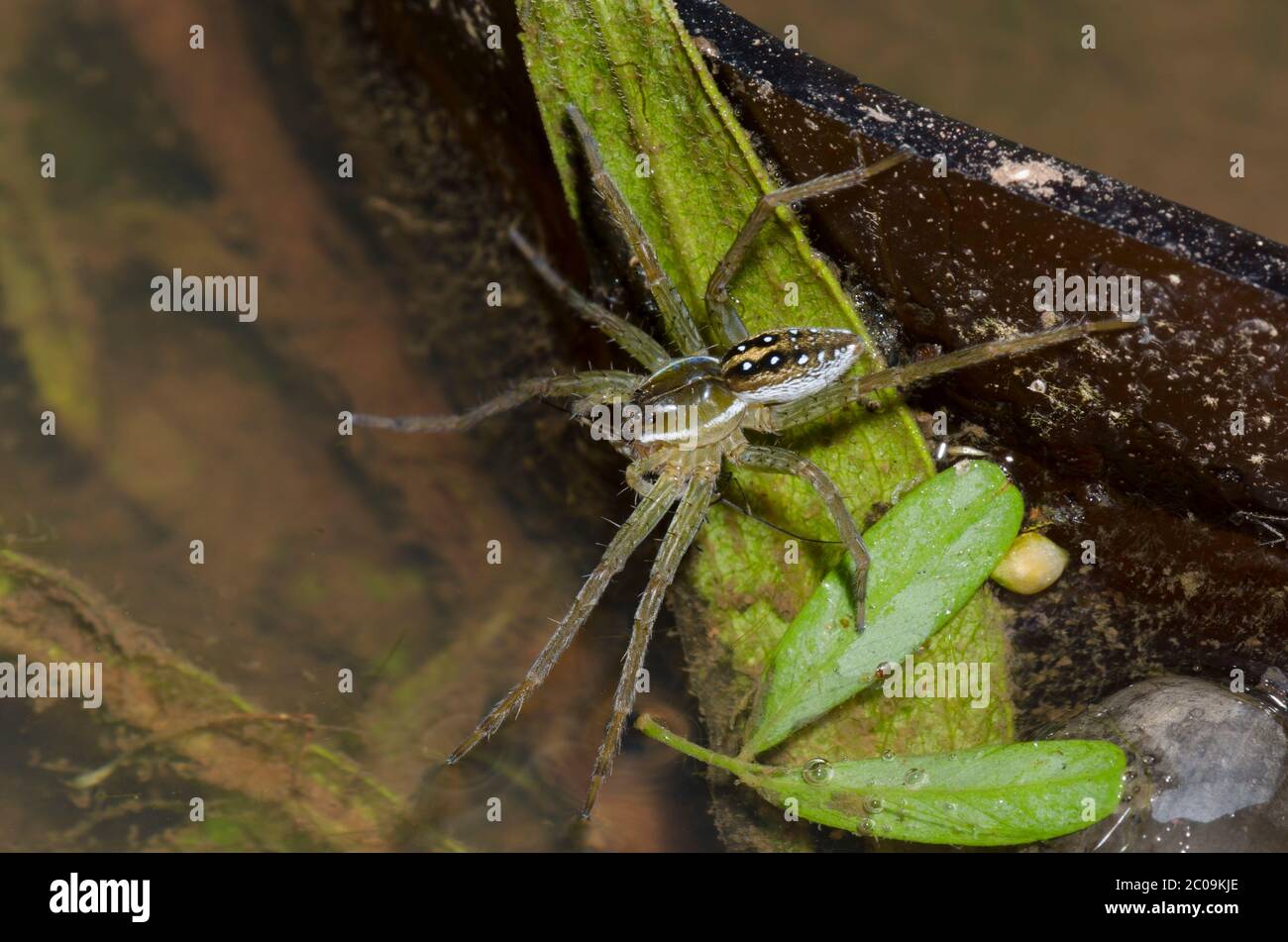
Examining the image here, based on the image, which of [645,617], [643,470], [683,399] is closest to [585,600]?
[645,617]

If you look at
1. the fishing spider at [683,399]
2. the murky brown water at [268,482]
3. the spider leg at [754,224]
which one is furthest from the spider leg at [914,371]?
the murky brown water at [268,482]

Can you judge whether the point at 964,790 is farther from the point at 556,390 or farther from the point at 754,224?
the point at 556,390

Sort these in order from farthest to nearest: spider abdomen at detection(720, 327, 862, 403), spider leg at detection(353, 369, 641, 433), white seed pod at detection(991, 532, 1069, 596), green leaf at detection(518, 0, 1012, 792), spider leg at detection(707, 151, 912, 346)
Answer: spider leg at detection(353, 369, 641, 433) → white seed pod at detection(991, 532, 1069, 596) → spider abdomen at detection(720, 327, 862, 403) → green leaf at detection(518, 0, 1012, 792) → spider leg at detection(707, 151, 912, 346)

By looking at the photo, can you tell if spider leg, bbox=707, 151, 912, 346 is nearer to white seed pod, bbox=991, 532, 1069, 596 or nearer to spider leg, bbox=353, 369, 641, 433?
spider leg, bbox=353, 369, 641, 433

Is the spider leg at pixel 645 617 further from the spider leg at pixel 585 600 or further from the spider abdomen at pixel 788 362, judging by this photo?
the spider abdomen at pixel 788 362

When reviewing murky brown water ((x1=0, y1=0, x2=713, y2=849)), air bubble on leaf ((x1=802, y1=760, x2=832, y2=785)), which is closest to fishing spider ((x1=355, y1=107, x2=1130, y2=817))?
murky brown water ((x1=0, y1=0, x2=713, y2=849))
